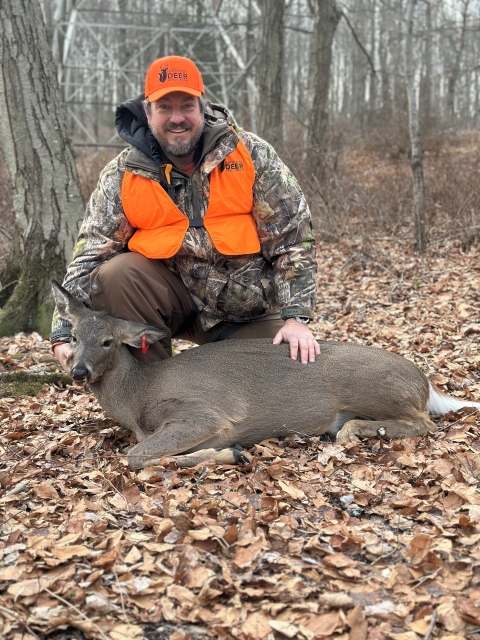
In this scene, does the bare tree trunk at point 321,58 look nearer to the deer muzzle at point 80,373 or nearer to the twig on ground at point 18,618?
the deer muzzle at point 80,373

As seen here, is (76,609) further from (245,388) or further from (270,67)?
(270,67)

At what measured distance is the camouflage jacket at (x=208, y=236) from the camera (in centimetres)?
498

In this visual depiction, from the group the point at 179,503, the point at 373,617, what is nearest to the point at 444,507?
the point at 373,617

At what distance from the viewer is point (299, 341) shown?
4.78m

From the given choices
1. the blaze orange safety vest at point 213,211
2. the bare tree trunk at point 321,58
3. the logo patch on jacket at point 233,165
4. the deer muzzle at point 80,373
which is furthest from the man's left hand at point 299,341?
the bare tree trunk at point 321,58

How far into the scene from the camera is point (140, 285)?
495cm

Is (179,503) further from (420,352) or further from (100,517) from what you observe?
(420,352)

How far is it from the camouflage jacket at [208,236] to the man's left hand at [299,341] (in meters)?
0.14

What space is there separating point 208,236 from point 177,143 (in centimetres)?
66

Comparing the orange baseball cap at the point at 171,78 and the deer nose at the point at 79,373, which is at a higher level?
the orange baseball cap at the point at 171,78

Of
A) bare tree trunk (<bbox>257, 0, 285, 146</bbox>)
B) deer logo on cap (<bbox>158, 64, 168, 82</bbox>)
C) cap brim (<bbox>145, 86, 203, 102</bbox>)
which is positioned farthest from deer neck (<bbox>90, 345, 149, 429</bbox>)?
bare tree trunk (<bbox>257, 0, 285, 146</bbox>)

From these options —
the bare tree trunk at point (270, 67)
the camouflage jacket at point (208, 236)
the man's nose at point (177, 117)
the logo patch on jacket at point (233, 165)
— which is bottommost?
the camouflage jacket at point (208, 236)

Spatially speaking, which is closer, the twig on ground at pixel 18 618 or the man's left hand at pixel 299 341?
the twig on ground at pixel 18 618

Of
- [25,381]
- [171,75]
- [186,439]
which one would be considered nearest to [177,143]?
[171,75]
